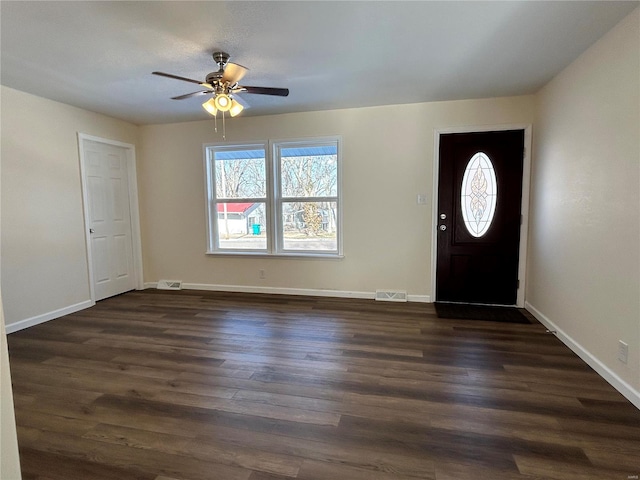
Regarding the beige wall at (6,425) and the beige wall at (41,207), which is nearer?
the beige wall at (6,425)

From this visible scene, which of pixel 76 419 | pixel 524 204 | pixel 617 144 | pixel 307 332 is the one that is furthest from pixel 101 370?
pixel 524 204

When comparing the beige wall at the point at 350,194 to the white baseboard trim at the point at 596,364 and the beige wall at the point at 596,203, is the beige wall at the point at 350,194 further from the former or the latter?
the white baseboard trim at the point at 596,364

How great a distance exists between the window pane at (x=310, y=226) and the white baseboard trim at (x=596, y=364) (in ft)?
8.23

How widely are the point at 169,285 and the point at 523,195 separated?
4986mm

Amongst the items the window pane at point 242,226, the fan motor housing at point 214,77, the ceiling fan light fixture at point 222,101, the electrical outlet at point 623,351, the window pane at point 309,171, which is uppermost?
the fan motor housing at point 214,77

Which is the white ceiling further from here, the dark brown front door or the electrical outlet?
the electrical outlet

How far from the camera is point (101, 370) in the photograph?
8.20 feet

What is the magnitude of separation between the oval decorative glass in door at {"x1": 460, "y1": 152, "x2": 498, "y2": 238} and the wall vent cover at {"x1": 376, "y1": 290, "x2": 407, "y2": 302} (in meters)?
1.15

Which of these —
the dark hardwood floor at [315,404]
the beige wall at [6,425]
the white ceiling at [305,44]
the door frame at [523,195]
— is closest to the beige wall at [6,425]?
the beige wall at [6,425]

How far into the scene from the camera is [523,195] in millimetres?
3775

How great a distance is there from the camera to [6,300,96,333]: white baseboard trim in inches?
130

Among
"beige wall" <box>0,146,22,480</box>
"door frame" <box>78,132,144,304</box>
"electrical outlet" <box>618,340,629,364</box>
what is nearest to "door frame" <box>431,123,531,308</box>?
"electrical outlet" <box>618,340,629,364</box>

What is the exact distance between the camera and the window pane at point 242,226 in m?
4.66

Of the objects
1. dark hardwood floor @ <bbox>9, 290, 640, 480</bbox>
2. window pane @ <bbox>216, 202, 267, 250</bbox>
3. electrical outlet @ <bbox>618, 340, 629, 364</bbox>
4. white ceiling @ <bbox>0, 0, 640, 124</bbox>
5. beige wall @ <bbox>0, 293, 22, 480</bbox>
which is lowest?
dark hardwood floor @ <bbox>9, 290, 640, 480</bbox>
